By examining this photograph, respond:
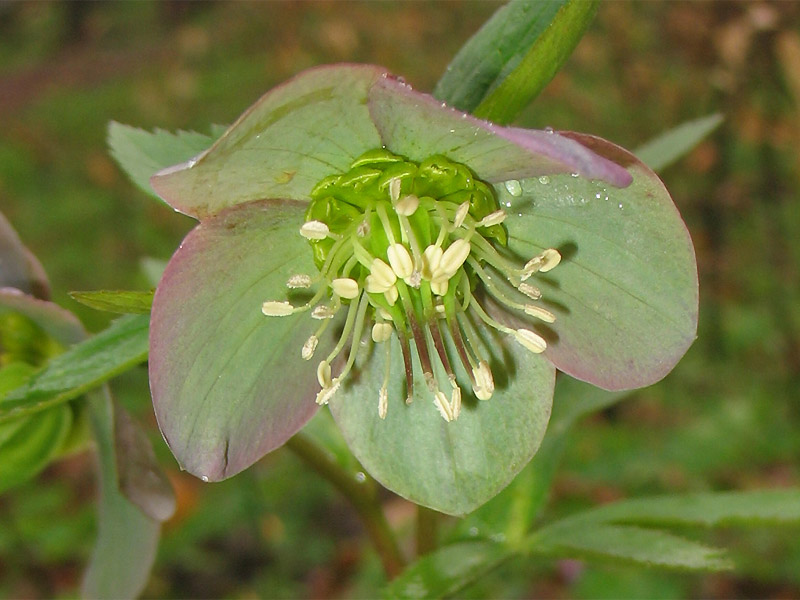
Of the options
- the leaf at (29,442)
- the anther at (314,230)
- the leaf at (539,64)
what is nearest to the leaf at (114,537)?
the leaf at (29,442)

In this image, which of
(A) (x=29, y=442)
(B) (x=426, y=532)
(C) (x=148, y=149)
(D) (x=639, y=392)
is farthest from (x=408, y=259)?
(D) (x=639, y=392)

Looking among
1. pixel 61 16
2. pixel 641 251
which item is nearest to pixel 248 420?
pixel 641 251

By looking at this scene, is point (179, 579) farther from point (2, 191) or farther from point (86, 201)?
point (2, 191)

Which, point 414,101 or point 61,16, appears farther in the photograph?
point 61,16

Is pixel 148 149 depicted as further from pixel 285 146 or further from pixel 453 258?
pixel 453 258

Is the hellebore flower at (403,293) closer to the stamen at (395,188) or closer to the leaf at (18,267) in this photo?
the stamen at (395,188)

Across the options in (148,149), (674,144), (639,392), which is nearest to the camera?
(148,149)
